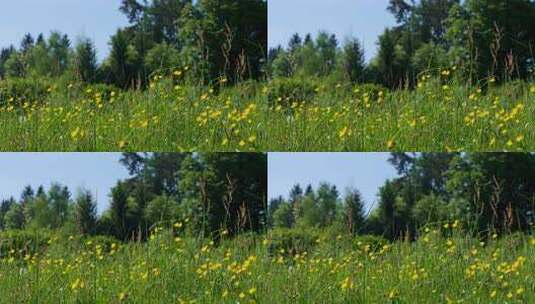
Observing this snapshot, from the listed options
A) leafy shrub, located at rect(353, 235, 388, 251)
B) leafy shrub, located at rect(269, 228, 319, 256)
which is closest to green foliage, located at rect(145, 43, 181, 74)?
leafy shrub, located at rect(269, 228, 319, 256)

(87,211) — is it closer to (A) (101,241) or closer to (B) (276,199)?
(A) (101,241)

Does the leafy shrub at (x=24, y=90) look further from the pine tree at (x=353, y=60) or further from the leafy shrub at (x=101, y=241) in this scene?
the pine tree at (x=353, y=60)

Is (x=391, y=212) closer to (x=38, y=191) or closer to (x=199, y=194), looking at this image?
(x=199, y=194)

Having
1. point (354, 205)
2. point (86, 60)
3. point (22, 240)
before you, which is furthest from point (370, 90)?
point (22, 240)

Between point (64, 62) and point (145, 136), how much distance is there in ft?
7.71

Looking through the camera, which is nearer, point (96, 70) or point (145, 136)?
point (145, 136)

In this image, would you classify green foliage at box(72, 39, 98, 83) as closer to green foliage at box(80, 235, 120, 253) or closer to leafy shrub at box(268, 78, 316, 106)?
green foliage at box(80, 235, 120, 253)

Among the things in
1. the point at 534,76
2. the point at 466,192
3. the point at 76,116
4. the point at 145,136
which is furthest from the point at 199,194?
the point at 534,76

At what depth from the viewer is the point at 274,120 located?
22.9 feet

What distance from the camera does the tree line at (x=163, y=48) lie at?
779cm

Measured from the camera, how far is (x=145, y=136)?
22.3 feet

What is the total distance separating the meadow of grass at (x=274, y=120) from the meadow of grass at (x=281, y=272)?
77 cm

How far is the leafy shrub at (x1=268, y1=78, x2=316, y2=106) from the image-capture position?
7.50 m

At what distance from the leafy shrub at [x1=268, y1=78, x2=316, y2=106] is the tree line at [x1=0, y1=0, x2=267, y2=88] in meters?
0.32
